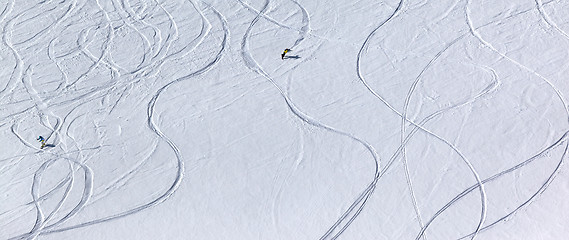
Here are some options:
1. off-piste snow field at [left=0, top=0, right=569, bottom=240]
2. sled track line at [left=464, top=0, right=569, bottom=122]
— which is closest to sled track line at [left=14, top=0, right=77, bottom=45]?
off-piste snow field at [left=0, top=0, right=569, bottom=240]

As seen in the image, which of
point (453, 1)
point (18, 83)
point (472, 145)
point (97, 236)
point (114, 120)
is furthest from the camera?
point (453, 1)

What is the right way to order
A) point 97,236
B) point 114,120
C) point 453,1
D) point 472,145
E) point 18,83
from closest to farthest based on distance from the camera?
point 97,236 < point 472,145 < point 114,120 < point 18,83 < point 453,1

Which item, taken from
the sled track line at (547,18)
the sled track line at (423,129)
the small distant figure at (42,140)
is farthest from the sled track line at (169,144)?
the sled track line at (547,18)

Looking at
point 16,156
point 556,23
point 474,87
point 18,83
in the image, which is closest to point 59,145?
point 16,156

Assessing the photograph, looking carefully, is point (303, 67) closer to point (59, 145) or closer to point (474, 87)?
point (474, 87)

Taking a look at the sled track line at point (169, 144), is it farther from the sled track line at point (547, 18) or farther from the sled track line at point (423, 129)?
the sled track line at point (547, 18)

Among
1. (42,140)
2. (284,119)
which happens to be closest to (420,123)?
(284,119)

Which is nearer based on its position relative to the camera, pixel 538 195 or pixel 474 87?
pixel 538 195

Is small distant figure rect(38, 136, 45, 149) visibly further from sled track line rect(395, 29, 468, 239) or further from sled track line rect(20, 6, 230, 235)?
sled track line rect(395, 29, 468, 239)

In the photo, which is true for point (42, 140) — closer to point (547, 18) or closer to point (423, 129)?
point (423, 129)
